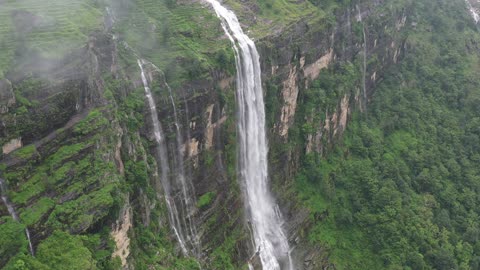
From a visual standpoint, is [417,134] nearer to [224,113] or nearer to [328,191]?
[328,191]

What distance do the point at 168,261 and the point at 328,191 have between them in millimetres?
12231

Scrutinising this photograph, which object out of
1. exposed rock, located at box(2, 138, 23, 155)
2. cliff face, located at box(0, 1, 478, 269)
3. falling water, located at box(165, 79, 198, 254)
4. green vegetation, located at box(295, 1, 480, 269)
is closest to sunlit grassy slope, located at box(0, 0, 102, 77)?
cliff face, located at box(0, 1, 478, 269)

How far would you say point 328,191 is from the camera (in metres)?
27.3

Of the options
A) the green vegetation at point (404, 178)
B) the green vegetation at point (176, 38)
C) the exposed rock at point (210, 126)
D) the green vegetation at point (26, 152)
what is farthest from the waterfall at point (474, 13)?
the green vegetation at point (26, 152)

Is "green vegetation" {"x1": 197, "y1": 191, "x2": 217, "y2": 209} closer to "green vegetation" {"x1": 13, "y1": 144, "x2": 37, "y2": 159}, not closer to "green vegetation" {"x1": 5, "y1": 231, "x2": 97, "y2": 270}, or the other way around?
"green vegetation" {"x1": 5, "y1": 231, "x2": 97, "y2": 270}

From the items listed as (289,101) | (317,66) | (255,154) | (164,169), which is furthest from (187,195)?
(317,66)

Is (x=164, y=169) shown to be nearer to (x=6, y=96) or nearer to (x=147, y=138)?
(x=147, y=138)

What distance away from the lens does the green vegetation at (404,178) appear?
83.7 ft

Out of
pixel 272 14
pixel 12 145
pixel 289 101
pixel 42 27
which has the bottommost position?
pixel 289 101

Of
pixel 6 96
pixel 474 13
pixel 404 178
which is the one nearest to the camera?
pixel 6 96

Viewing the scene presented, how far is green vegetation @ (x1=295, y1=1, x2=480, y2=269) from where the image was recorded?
2552 cm

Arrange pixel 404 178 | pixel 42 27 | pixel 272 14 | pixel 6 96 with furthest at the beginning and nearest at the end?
pixel 404 178, pixel 272 14, pixel 42 27, pixel 6 96

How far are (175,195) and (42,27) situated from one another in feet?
28.0

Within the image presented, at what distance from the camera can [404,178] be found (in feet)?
95.0
